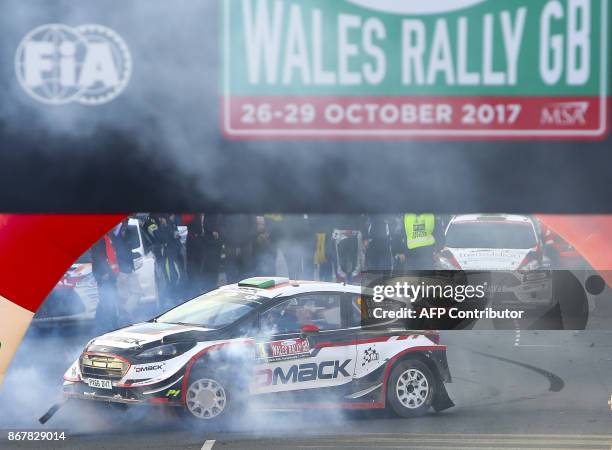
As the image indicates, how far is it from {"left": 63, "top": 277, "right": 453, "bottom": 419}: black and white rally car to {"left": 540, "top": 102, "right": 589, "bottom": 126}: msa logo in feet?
3.37

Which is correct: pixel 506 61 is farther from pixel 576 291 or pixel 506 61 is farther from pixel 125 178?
pixel 125 178

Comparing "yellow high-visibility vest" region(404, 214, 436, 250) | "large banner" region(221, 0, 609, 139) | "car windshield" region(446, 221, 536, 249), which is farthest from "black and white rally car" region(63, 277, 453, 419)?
"large banner" region(221, 0, 609, 139)

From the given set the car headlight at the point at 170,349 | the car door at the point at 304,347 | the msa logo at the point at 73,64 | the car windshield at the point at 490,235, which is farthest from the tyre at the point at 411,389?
the msa logo at the point at 73,64

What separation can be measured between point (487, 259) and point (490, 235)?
0.13 m

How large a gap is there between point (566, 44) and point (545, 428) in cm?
161

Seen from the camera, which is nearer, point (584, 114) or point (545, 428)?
point (584, 114)

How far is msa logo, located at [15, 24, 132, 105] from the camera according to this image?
6.42 metres

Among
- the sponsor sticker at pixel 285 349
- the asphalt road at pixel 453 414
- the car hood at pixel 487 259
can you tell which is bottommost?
the asphalt road at pixel 453 414

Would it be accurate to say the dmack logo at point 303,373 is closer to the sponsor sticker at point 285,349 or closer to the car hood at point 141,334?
the sponsor sticker at point 285,349

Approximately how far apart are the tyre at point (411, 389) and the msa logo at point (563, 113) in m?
1.17

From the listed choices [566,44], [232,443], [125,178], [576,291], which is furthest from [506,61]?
[232,443]

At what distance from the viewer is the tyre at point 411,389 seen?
696 centimetres

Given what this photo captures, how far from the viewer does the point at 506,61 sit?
641 centimetres

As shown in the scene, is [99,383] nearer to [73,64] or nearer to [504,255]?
[73,64]
